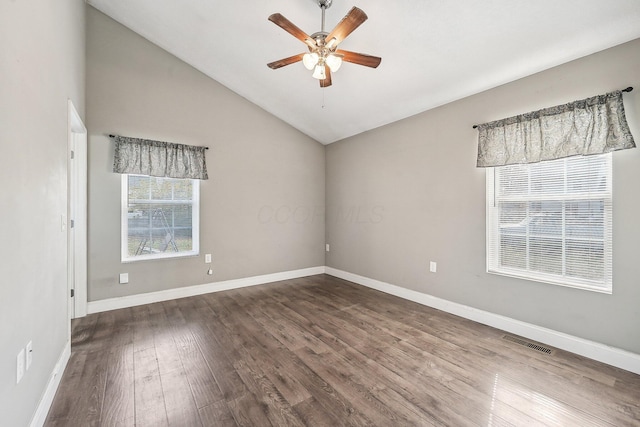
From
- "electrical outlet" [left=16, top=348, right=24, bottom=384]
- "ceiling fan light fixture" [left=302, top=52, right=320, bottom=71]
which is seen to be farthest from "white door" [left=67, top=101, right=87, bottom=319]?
"ceiling fan light fixture" [left=302, top=52, right=320, bottom=71]

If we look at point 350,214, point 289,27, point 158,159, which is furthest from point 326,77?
point 350,214

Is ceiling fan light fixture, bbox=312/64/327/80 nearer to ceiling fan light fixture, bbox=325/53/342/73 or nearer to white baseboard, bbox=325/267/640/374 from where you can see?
ceiling fan light fixture, bbox=325/53/342/73

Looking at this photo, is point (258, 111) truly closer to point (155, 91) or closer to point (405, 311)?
point (155, 91)

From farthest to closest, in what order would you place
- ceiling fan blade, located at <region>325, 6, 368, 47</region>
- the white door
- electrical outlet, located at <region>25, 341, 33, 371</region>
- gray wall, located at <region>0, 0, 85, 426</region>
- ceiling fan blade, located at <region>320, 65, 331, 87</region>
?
the white door, ceiling fan blade, located at <region>320, 65, 331, 87</region>, ceiling fan blade, located at <region>325, 6, 368, 47</region>, electrical outlet, located at <region>25, 341, 33, 371</region>, gray wall, located at <region>0, 0, 85, 426</region>

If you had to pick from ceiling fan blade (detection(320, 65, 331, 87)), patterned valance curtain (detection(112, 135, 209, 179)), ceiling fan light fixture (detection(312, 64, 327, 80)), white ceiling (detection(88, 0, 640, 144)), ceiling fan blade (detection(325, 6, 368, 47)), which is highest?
white ceiling (detection(88, 0, 640, 144))

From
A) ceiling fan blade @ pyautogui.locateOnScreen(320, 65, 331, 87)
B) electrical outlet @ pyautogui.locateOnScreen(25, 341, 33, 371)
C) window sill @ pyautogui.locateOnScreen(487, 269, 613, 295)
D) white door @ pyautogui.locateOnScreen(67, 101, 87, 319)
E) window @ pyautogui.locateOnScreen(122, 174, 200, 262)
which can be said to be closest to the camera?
electrical outlet @ pyautogui.locateOnScreen(25, 341, 33, 371)

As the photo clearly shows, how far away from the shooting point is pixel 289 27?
2137 millimetres

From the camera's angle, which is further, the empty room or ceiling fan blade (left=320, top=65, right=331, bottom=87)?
ceiling fan blade (left=320, top=65, right=331, bottom=87)

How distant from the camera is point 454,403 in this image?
185cm

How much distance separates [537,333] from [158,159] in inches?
188

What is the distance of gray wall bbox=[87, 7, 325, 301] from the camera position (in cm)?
344

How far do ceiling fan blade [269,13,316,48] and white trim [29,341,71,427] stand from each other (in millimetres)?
2857

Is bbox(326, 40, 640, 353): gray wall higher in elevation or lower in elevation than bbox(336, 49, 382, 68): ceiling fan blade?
lower

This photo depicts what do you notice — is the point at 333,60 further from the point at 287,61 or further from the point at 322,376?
the point at 322,376
